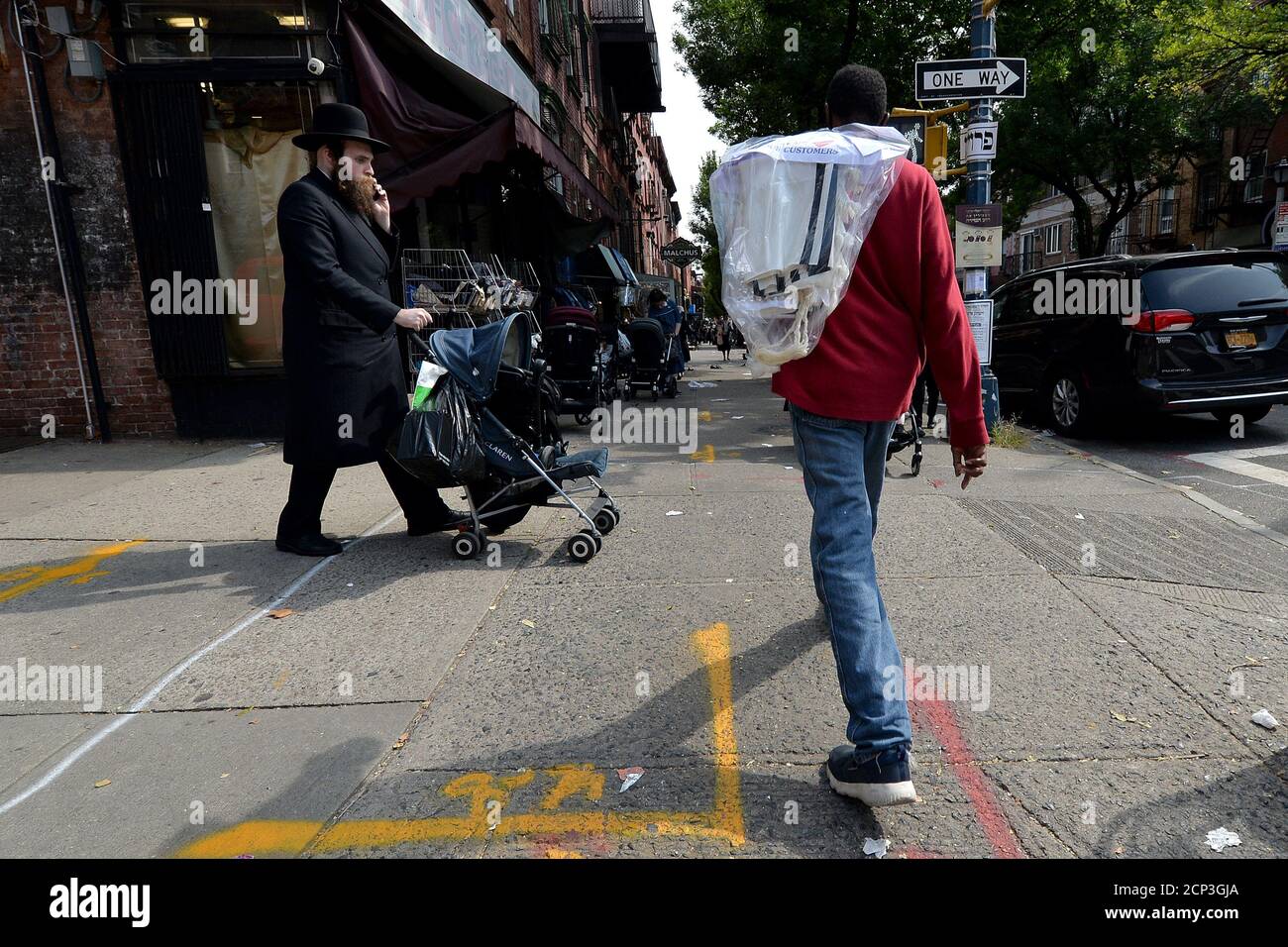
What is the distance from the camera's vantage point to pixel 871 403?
7.91ft

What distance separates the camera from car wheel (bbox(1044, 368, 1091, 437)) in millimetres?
8598

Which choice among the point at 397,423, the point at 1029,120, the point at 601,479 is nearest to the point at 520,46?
the point at 601,479

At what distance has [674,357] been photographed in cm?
1342

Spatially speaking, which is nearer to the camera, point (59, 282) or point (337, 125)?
point (337, 125)

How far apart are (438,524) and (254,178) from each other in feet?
18.3

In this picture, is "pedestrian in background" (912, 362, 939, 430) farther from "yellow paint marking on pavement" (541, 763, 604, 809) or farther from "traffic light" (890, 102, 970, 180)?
"yellow paint marking on pavement" (541, 763, 604, 809)

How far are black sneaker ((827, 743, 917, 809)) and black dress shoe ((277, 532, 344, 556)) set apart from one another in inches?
141

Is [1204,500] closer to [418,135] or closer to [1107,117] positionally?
[418,135]

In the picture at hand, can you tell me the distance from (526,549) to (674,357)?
883 cm

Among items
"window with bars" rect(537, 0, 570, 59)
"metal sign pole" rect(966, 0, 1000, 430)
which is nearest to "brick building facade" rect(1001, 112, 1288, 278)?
"window with bars" rect(537, 0, 570, 59)

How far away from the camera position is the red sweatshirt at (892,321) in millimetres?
2369

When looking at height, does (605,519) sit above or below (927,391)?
below

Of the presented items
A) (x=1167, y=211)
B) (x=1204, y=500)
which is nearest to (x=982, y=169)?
(x=1204, y=500)
